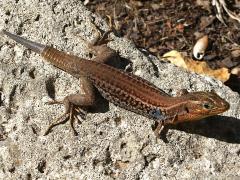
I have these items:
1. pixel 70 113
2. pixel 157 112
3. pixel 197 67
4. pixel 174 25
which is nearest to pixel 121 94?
pixel 157 112

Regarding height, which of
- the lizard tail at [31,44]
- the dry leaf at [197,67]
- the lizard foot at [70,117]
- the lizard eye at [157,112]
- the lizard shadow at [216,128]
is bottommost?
the dry leaf at [197,67]

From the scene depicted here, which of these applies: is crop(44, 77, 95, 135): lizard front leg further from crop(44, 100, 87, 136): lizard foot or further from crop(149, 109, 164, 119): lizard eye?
crop(149, 109, 164, 119): lizard eye

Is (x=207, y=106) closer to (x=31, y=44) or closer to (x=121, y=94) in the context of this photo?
(x=121, y=94)

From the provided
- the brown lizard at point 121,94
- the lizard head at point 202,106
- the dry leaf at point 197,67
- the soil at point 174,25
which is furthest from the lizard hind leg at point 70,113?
the soil at point 174,25

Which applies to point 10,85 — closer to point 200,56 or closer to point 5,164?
point 5,164

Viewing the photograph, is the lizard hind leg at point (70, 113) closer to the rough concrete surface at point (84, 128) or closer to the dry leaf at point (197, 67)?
the rough concrete surface at point (84, 128)

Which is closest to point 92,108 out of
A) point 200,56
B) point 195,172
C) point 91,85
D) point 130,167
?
point 91,85
